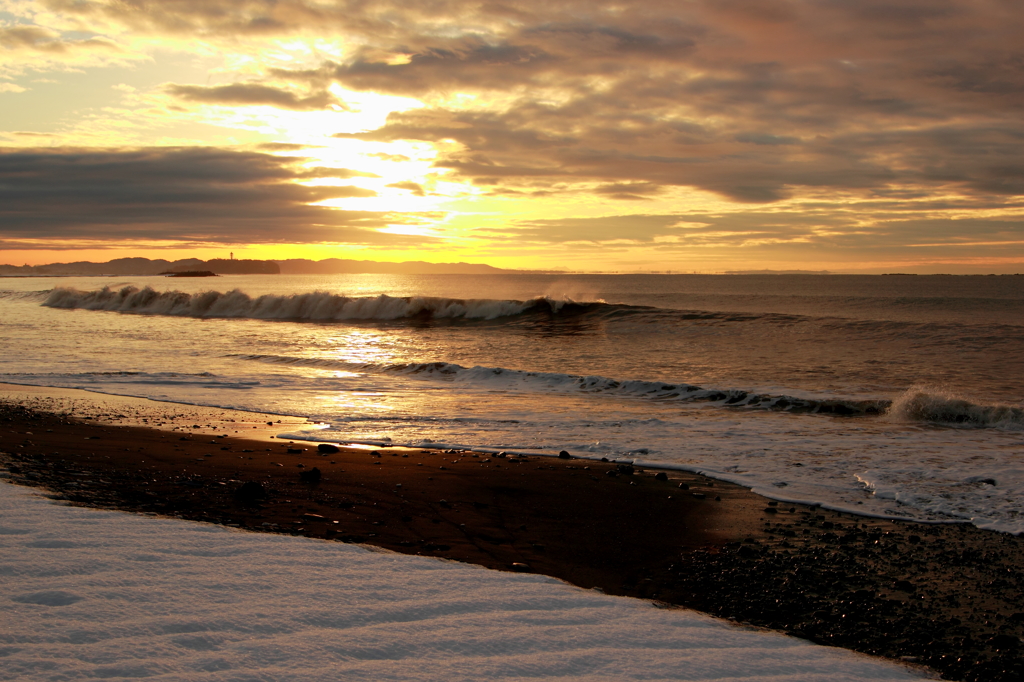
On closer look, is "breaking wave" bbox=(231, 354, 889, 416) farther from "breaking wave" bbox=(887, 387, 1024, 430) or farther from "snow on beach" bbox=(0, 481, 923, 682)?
"snow on beach" bbox=(0, 481, 923, 682)

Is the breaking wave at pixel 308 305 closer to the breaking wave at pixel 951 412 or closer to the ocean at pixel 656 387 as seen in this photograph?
the ocean at pixel 656 387

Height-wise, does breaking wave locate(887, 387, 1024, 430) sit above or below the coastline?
above

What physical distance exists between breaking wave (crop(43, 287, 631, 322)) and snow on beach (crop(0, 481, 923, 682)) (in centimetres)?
2870

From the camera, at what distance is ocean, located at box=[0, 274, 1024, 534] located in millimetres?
8062

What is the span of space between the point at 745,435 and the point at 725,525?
4.27 meters

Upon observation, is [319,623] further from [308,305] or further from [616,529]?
[308,305]

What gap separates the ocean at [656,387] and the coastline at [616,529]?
90 centimetres

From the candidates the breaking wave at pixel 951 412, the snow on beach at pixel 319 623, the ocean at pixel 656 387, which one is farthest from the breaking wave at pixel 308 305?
the snow on beach at pixel 319 623

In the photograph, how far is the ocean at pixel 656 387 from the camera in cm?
806

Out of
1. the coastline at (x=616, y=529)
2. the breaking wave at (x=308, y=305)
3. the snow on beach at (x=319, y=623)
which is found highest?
the breaking wave at (x=308, y=305)

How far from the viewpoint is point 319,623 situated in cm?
331

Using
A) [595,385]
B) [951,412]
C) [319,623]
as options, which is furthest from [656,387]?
[319,623]

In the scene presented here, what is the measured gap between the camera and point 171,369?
16.4m

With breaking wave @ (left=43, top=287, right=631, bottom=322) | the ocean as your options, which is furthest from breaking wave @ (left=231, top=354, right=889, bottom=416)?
breaking wave @ (left=43, top=287, right=631, bottom=322)
